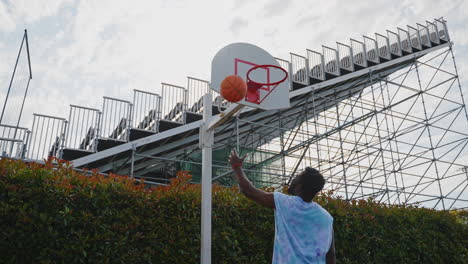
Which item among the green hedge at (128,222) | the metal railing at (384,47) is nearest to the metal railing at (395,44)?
the metal railing at (384,47)

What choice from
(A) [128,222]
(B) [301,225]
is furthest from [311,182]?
(A) [128,222]

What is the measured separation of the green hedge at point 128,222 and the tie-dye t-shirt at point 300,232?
1440mm

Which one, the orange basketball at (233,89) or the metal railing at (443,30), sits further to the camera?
the metal railing at (443,30)

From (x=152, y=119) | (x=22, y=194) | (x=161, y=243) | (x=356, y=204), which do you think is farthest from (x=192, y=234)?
(x=152, y=119)

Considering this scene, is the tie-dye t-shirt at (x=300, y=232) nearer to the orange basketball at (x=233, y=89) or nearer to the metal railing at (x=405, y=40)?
the orange basketball at (x=233, y=89)

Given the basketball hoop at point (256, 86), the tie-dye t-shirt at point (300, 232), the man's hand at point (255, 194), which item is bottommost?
the tie-dye t-shirt at point (300, 232)

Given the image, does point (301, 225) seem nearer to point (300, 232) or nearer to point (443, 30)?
point (300, 232)

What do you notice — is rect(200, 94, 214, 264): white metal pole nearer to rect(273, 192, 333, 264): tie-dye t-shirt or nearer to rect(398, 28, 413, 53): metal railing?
rect(273, 192, 333, 264): tie-dye t-shirt

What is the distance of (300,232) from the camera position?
204cm

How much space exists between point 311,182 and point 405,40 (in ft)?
42.6

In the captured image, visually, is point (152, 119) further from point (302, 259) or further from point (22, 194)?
point (302, 259)

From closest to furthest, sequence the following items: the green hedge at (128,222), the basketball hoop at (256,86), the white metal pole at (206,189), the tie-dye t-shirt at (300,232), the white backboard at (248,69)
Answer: the tie-dye t-shirt at (300,232) < the green hedge at (128,222) < the white metal pole at (206,189) < the basketball hoop at (256,86) < the white backboard at (248,69)

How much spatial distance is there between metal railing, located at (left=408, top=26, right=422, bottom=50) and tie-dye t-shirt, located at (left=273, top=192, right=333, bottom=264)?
13.2 metres

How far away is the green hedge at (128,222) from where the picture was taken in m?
2.68
